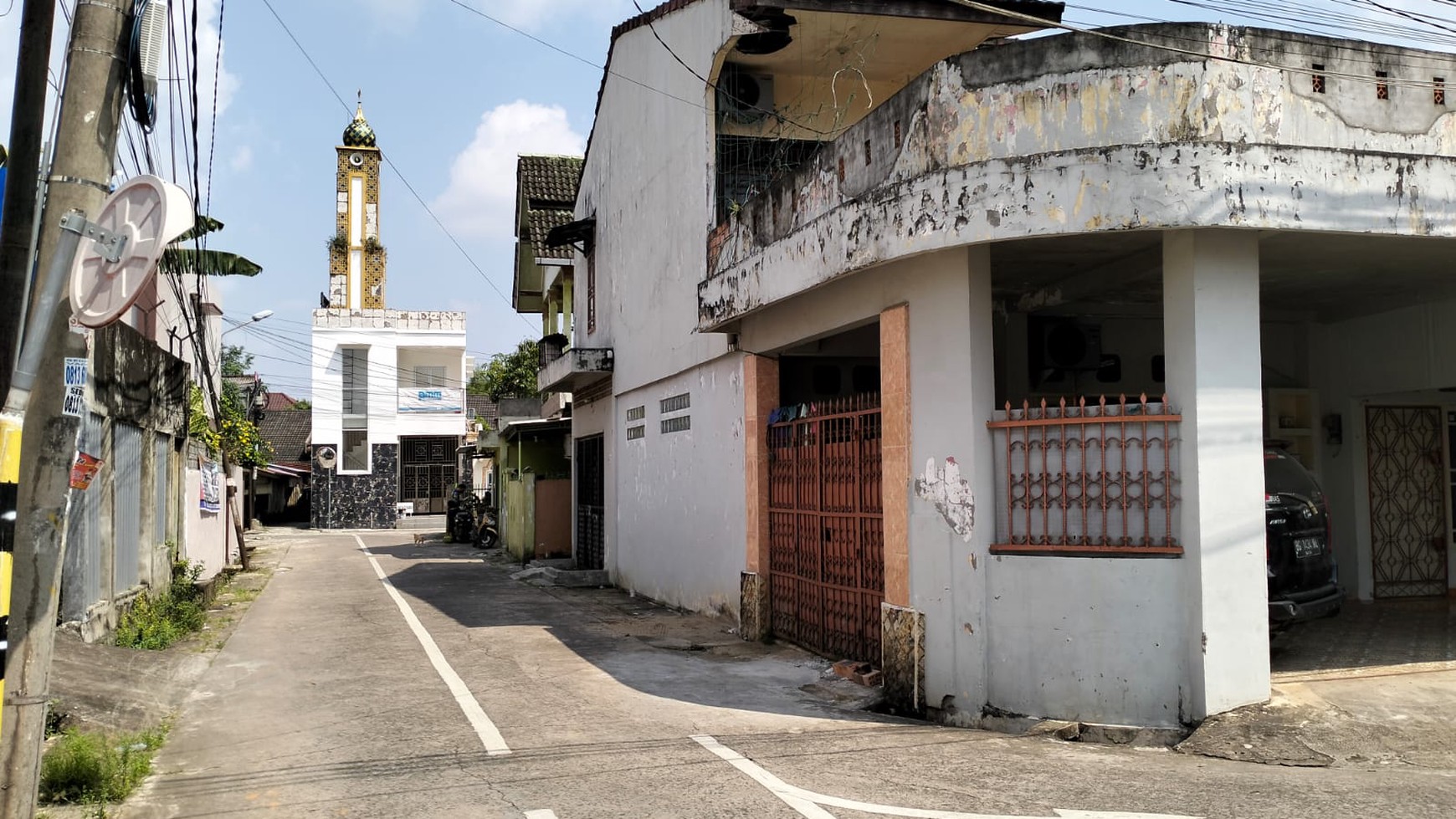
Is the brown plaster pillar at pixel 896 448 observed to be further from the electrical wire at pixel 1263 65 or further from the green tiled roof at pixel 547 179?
the green tiled roof at pixel 547 179

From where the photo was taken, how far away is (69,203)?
15.9 ft

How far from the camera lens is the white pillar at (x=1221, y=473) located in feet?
23.4

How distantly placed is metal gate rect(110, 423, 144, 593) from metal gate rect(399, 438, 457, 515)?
32494 millimetres

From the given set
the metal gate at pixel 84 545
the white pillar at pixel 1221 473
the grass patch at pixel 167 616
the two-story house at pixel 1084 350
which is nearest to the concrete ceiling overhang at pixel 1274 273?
the two-story house at pixel 1084 350

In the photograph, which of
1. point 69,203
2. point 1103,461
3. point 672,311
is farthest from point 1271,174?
point 672,311

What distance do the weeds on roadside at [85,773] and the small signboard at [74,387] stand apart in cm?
203

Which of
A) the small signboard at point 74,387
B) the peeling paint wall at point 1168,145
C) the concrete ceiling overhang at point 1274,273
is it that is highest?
the peeling paint wall at point 1168,145

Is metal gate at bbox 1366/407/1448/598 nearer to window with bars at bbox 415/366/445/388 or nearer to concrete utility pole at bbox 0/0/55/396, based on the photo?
concrete utility pole at bbox 0/0/55/396

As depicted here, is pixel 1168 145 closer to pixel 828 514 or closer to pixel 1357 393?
pixel 828 514

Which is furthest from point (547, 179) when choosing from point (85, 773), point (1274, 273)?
point (85, 773)

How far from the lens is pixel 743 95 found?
1420 centimetres

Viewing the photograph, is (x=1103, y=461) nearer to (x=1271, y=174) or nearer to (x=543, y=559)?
(x=1271, y=174)

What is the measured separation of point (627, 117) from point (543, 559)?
9.45 m

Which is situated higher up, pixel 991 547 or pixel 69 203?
pixel 69 203
